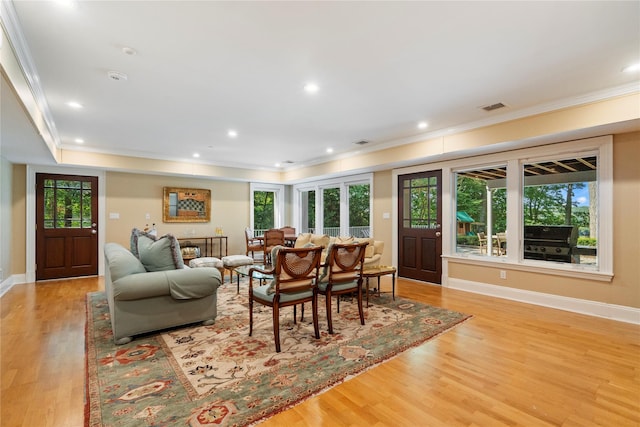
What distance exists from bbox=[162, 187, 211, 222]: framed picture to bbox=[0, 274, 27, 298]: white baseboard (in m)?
2.55

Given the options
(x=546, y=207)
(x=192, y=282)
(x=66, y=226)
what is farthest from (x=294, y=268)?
(x=66, y=226)

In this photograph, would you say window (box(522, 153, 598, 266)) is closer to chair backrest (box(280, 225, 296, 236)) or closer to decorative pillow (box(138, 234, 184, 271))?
decorative pillow (box(138, 234, 184, 271))

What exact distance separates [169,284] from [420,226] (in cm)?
435

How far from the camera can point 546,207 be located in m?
4.32

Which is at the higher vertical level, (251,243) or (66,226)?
(66,226)

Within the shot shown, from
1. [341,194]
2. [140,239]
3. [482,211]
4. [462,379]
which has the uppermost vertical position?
[341,194]

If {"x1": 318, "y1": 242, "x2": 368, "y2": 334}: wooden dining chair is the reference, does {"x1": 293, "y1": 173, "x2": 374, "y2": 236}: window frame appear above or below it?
above

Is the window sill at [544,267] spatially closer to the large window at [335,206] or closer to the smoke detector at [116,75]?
the large window at [335,206]

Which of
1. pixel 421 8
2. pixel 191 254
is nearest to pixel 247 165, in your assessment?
pixel 191 254

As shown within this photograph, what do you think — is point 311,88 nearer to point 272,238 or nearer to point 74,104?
point 74,104

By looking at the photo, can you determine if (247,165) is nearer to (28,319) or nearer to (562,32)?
(28,319)

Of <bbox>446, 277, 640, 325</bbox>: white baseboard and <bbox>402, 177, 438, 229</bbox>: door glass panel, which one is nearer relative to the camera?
<bbox>446, 277, 640, 325</bbox>: white baseboard

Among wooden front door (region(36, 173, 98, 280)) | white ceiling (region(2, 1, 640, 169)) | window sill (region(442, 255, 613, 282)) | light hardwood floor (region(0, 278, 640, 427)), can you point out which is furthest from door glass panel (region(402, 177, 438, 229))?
wooden front door (region(36, 173, 98, 280))

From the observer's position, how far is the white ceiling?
6.72 ft
